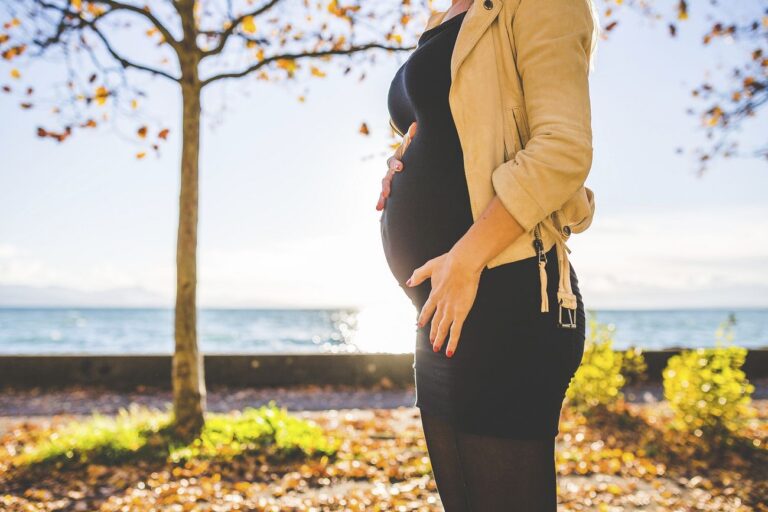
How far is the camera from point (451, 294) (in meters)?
1.12

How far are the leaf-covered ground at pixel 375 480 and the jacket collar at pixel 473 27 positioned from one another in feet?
12.0

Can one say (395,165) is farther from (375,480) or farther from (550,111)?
(375,480)

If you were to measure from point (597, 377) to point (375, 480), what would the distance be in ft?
11.2

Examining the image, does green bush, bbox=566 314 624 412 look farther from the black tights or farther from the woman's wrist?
the woman's wrist

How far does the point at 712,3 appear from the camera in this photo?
24.9 ft

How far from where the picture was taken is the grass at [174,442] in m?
5.05

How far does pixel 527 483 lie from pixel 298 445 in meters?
4.44

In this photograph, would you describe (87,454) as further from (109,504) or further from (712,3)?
(712,3)

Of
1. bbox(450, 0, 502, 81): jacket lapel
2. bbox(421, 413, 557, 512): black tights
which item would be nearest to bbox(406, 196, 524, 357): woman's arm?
bbox(421, 413, 557, 512): black tights

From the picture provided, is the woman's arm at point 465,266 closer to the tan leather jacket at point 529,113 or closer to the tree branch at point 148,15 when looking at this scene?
the tan leather jacket at point 529,113

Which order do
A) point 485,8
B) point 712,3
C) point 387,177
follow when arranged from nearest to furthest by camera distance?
point 485,8 < point 387,177 < point 712,3

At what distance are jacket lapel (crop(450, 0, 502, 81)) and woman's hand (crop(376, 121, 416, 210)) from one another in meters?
0.24

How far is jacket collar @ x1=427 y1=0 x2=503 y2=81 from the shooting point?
1195 mm

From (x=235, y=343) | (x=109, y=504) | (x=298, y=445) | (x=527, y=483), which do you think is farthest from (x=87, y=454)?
(x=235, y=343)
